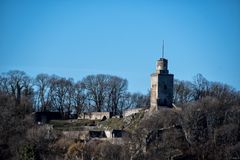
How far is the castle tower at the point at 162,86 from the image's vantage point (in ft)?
226

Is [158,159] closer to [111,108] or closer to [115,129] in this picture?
[115,129]

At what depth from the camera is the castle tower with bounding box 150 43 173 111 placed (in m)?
68.8

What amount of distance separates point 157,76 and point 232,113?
28.4 ft

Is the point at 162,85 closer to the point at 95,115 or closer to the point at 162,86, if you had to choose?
the point at 162,86

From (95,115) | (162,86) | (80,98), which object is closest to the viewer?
(162,86)

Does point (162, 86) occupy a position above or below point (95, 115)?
above

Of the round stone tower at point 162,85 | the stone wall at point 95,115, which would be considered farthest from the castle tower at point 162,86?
the stone wall at point 95,115

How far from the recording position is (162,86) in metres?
69.2

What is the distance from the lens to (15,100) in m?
71.1

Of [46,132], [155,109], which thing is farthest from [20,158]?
[155,109]

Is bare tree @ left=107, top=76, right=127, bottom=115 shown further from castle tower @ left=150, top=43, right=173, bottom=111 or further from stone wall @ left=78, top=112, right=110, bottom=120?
castle tower @ left=150, top=43, right=173, bottom=111

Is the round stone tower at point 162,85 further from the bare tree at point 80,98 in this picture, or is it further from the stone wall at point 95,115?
the bare tree at point 80,98

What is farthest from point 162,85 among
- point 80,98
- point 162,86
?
point 80,98

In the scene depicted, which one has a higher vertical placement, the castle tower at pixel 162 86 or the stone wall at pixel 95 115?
the castle tower at pixel 162 86
